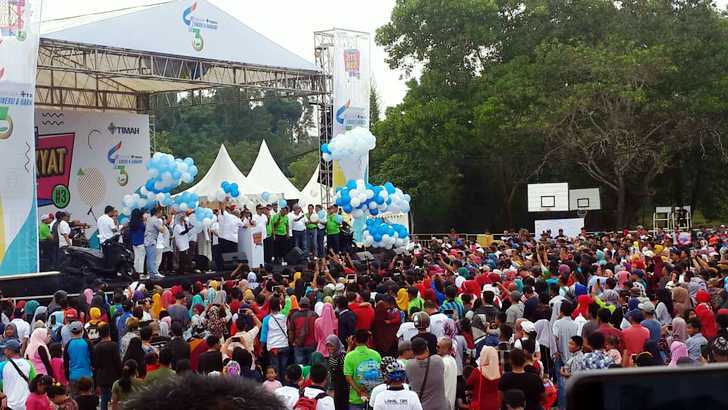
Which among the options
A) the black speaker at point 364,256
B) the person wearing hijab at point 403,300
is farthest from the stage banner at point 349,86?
the person wearing hijab at point 403,300

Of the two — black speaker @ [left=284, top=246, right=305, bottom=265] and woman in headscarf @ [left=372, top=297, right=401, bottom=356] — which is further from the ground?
black speaker @ [left=284, top=246, right=305, bottom=265]

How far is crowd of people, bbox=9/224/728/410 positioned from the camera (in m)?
7.23

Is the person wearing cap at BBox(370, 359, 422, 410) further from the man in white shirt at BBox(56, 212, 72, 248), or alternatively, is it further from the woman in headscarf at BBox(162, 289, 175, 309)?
the man in white shirt at BBox(56, 212, 72, 248)

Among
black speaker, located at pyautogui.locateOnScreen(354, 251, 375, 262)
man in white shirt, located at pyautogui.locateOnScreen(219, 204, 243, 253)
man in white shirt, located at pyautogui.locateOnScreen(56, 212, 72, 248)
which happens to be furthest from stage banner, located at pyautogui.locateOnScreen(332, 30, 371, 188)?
man in white shirt, located at pyautogui.locateOnScreen(56, 212, 72, 248)

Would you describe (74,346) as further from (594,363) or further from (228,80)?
(228,80)

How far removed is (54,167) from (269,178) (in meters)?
8.16

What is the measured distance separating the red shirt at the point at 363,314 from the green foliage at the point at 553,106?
24772mm

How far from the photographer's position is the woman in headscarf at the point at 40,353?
9211mm

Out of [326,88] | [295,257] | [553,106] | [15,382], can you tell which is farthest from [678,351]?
[553,106]

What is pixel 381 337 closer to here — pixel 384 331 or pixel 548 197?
pixel 384 331

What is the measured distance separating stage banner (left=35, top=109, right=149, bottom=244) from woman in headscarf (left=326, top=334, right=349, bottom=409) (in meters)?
18.7

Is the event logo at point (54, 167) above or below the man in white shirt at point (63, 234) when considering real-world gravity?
above

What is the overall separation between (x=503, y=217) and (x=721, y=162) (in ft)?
28.9

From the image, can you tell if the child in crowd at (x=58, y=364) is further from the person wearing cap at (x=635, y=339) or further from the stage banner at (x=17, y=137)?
the stage banner at (x=17, y=137)
